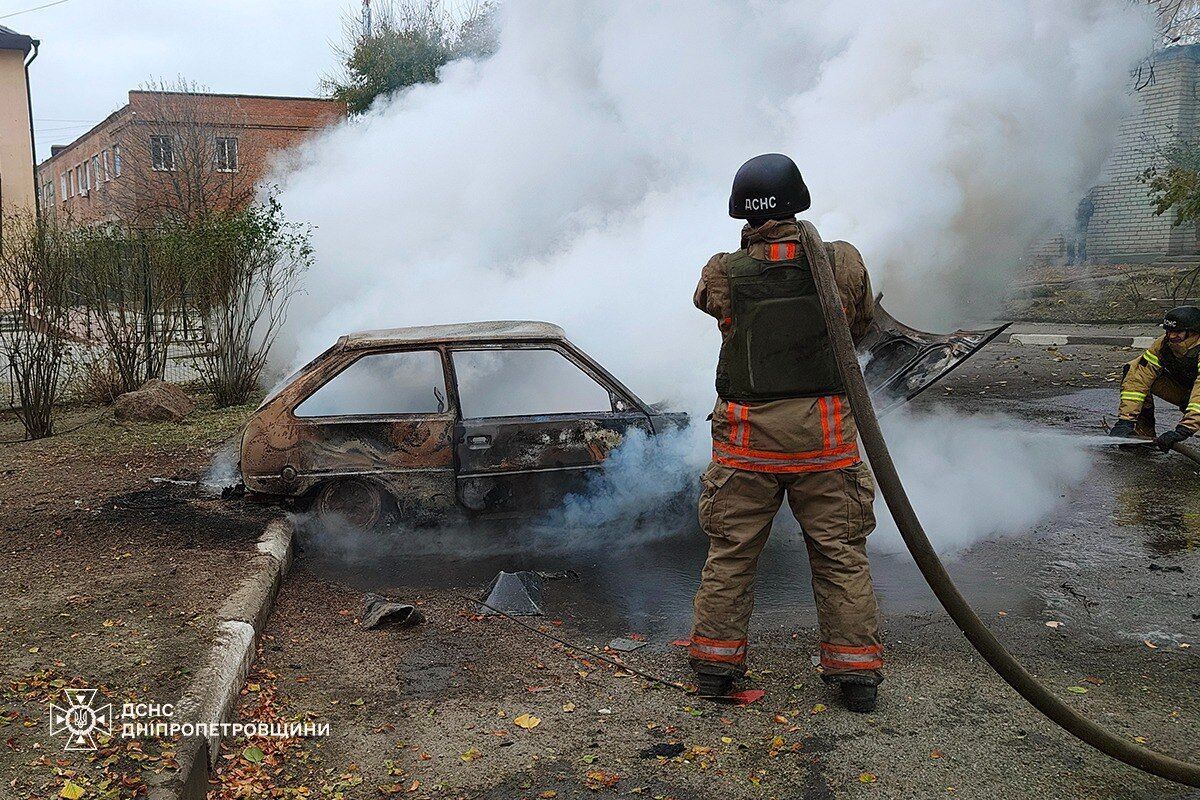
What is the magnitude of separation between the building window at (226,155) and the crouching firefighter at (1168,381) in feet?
92.2

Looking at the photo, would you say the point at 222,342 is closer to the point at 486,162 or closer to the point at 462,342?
the point at 486,162

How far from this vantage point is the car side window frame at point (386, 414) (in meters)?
5.52

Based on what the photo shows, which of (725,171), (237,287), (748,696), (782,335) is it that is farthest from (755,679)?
(237,287)

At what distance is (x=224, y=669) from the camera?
11.8 feet

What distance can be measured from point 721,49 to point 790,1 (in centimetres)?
117

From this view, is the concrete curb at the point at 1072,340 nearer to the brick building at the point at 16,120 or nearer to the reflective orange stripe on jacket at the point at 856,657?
the reflective orange stripe on jacket at the point at 856,657

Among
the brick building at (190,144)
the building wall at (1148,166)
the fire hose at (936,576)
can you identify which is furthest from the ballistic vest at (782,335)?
the brick building at (190,144)

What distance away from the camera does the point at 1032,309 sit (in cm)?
1936

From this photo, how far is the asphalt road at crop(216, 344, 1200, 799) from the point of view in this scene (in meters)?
3.12

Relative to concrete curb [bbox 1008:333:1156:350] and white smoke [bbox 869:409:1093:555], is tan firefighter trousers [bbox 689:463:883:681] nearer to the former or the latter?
white smoke [bbox 869:409:1093:555]

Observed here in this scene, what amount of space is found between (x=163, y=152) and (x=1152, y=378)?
28611 millimetres

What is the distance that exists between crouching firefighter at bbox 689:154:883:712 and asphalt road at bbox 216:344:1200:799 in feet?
1.09

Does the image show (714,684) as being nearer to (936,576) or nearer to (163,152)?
(936,576)

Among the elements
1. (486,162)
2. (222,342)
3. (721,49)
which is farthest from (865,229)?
(222,342)
